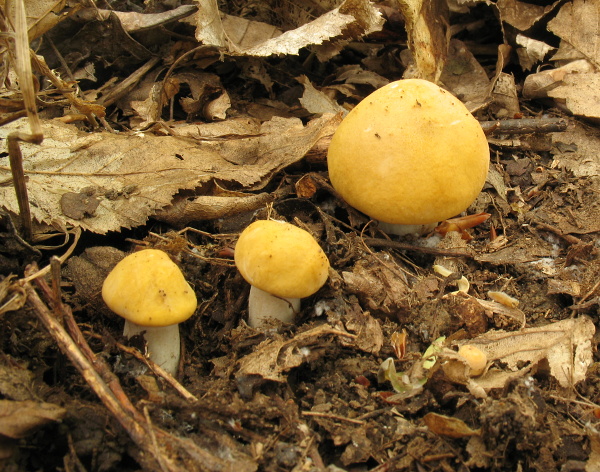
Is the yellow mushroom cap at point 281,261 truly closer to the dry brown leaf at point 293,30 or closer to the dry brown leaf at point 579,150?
the dry brown leaf at point 293,30

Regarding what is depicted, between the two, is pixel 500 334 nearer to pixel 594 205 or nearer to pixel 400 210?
pixel 400 210

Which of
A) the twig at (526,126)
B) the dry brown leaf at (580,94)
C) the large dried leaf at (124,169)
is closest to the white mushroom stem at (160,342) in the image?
the large dried leaf at (124,169)

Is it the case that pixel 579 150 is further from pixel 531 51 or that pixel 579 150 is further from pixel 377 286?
pixel 377 286

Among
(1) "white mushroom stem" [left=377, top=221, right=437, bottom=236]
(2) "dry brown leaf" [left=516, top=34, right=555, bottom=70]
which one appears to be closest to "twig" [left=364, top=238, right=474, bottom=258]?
(1) "white mushroom stem" [left=377, top=221, right=437, bottom=236]

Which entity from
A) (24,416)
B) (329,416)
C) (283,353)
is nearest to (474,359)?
(329,416)

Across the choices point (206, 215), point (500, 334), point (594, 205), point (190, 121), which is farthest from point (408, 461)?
point (190, 121)

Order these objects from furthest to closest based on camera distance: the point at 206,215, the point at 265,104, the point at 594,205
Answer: the point at 265,104
the point at 594,205
the point at 206,215

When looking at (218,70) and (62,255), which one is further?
(218,70)
